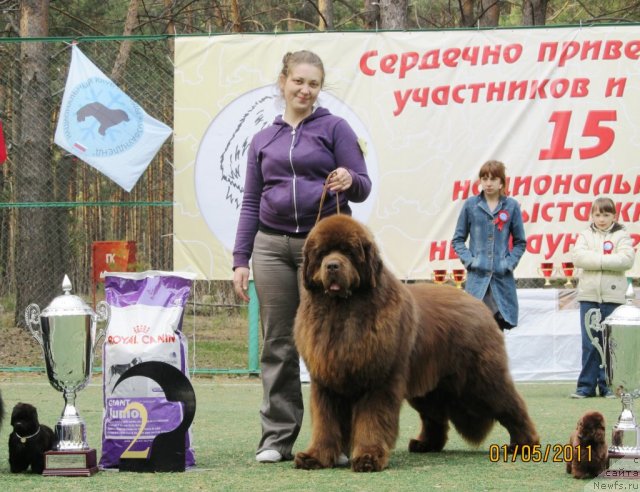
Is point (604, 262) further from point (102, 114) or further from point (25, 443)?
point (25, 443)

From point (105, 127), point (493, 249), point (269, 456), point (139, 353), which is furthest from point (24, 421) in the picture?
point (105, 127)

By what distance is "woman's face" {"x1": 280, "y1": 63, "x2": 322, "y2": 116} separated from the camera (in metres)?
5.29

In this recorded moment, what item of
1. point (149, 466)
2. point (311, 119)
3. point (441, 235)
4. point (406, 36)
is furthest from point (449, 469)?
point (406, 36)

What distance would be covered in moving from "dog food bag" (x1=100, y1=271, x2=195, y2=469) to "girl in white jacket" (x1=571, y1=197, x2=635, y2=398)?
189 inches

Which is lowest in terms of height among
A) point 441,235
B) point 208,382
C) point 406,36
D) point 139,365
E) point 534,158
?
point 208,382

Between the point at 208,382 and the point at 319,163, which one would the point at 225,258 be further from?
the point at 319,163

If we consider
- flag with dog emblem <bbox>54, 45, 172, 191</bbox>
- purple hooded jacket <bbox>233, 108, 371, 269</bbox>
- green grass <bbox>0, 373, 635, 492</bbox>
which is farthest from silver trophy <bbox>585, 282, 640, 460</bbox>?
flag with dog emblem <bbox>54, 45, 172, 191</bbox>

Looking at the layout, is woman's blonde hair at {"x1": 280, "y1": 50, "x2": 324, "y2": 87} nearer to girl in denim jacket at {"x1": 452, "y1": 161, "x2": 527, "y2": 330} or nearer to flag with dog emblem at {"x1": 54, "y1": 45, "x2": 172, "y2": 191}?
girl in denim jacket at {"x1": 452, "y1": 161, "x2": 527, "y2": 330}

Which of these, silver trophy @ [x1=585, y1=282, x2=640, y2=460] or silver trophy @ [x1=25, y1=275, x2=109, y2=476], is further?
silver trophy @ [x1=25, y1=275, x2=109, y2=476]

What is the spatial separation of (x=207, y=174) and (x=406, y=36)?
Result: 245 cm

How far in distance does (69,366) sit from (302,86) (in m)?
1.80

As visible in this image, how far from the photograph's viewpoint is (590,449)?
4.52 m

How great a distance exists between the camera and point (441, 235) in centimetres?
1052

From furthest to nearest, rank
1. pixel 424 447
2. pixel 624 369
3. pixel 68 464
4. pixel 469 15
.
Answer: pixel 469 15 < pixel 424 447 < pixel 68 464 < pixel 624 369
